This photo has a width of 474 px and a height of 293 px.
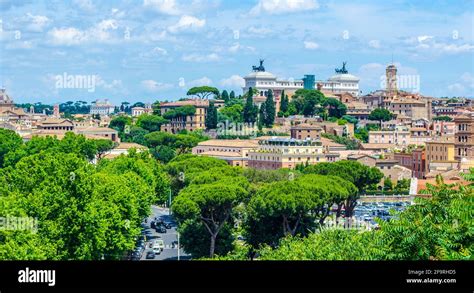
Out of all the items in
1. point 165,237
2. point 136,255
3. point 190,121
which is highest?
point 190,121

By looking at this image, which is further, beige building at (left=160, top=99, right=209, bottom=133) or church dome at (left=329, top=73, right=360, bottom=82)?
church dome at (left=329, top=73, right=360, bottom=82)

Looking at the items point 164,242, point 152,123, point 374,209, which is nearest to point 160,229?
point 164,242

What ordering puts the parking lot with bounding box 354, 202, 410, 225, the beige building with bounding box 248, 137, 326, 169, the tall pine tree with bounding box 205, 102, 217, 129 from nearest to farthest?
the parking lot with bounding box 354, 202, 410, 225, the beige building with bounding box 248, 137, 326, 169, the tall pine tree with bounding box 205, 102, 217, 129

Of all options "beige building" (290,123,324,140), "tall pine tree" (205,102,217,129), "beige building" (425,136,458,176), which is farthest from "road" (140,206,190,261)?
"tall pine tree" (205,102,217,129)

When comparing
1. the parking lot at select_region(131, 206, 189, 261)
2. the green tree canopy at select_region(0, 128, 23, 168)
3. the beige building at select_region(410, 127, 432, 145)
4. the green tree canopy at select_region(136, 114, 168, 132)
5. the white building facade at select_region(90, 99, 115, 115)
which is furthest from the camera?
the white building facade at select_region(90, 99, 115, 115)

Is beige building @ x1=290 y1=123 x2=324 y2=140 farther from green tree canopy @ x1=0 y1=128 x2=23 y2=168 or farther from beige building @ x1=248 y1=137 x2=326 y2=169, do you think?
green tree canopy @ x1=0 y1=128 x2=23 y2=168

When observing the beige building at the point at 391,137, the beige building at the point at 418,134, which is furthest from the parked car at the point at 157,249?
the beige building at the point at 418,134

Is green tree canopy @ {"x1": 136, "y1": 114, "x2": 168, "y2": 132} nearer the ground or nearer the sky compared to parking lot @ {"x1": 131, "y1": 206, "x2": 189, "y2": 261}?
nearer the sky

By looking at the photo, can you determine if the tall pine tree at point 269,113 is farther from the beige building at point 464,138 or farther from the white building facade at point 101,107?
the white building facade at point 101,107

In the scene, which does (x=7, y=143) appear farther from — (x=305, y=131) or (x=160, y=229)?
(x=305, y=131)
